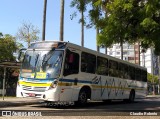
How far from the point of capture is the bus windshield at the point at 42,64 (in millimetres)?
17016

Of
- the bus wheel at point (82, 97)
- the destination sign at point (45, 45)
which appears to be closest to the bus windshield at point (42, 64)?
the destination sign at point (45, 45)

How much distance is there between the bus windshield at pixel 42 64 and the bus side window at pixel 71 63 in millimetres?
433

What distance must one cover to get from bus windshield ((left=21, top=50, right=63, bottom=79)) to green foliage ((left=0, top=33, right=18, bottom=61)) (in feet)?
126

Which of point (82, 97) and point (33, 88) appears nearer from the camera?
point (33, 88)

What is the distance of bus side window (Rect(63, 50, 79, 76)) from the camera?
17438 mm

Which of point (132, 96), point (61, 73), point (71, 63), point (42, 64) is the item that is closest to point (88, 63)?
point (71, 63)

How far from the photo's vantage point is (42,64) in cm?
1728

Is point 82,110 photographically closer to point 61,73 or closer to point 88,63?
point 61,73

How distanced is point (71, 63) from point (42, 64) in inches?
60.6

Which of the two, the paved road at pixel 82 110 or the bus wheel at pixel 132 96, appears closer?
the paved road at pixel 82 110

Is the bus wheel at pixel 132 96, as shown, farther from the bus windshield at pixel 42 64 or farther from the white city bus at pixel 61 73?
the bus windshield at pixel 42 64

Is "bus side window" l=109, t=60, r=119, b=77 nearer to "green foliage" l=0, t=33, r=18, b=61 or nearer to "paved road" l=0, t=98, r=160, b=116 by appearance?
"paved road" l=0, t=98, r=160, b=116

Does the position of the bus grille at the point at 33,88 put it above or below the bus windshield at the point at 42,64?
below

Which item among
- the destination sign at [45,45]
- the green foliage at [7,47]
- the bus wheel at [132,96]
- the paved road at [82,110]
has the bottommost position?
the paved road at [82,110]
